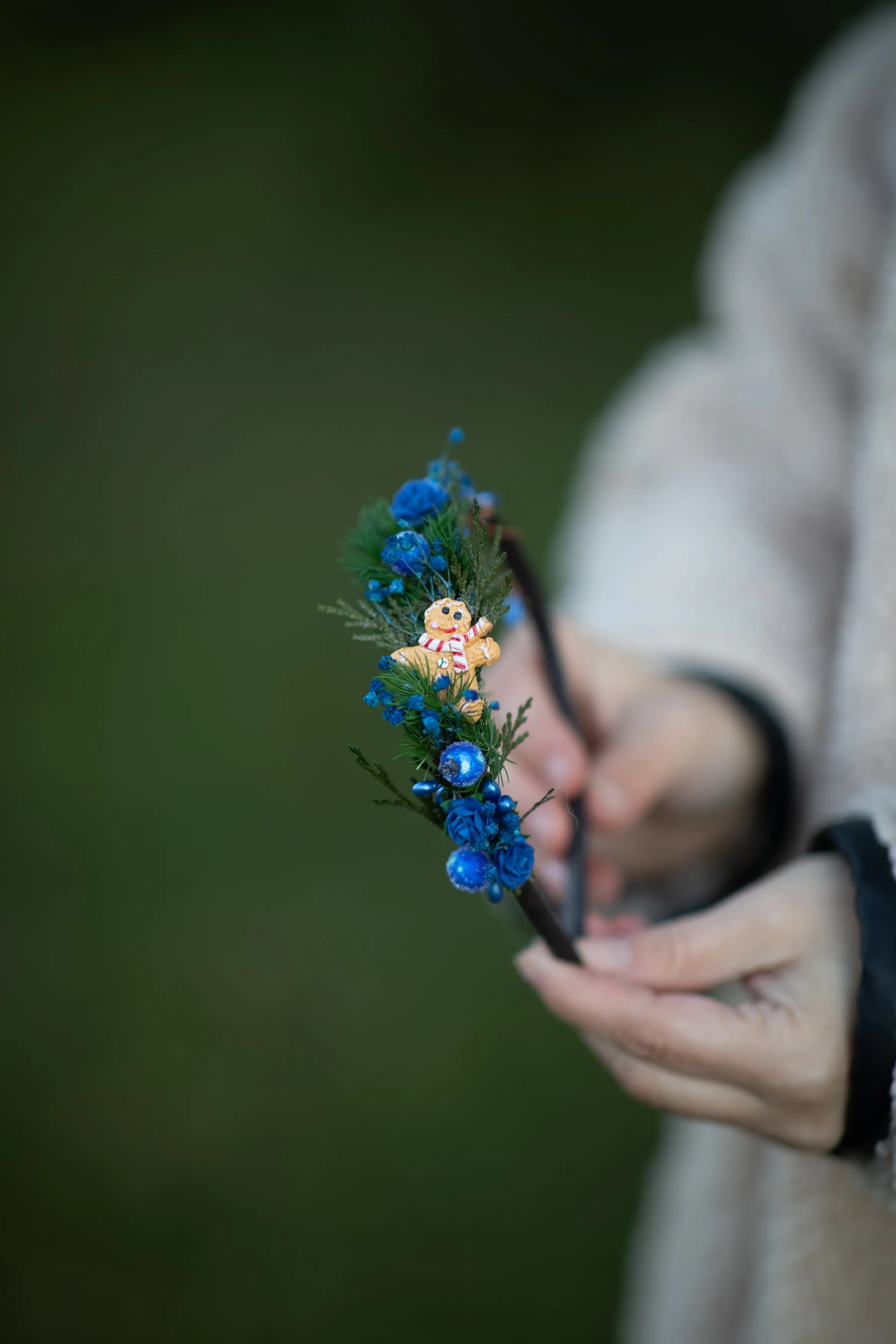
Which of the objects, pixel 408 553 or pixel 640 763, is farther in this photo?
pixel 640 763

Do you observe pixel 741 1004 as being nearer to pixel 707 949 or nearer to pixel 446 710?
pixel 707 949

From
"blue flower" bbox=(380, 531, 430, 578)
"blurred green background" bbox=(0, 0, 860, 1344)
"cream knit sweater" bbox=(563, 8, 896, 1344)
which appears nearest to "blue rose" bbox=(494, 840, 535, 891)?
"blue flower" bbox=(380, 531, 430, 578)

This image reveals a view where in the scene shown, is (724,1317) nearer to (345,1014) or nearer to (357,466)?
(345,1014)

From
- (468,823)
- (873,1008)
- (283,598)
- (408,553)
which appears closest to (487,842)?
(468,823)

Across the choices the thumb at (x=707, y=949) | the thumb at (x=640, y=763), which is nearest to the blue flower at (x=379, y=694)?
the thumb at (x=707, y=949)

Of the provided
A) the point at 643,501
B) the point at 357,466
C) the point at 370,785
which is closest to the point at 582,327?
the point at 357,466

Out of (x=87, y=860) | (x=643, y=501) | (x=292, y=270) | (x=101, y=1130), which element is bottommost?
(x=101, y=1130)

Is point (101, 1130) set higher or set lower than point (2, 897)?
lower

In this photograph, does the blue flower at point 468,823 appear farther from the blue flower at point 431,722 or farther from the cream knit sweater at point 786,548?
the cream knit sweater at point 786,548
